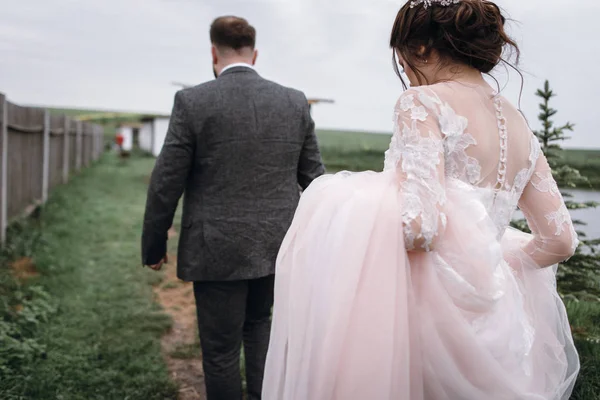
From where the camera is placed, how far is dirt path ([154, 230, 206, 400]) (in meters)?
3.65

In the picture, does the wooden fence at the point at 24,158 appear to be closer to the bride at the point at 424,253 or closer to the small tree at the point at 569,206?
the bride at the point at 424,253

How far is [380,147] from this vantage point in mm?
5590

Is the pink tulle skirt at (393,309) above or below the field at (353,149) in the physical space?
below

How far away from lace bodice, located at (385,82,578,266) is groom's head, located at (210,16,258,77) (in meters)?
1.28

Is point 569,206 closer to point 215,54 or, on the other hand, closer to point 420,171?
point 420,171

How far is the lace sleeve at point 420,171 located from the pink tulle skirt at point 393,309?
0.05m

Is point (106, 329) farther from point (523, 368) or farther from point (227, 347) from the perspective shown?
point (523, 368)

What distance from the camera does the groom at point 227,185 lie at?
8.52ft

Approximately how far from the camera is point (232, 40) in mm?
2766

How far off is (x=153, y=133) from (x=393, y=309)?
28.7 meters

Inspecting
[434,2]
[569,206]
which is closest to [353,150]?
[569,206]

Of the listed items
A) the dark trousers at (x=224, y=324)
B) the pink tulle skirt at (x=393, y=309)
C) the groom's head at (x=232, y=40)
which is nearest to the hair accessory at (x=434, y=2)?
the pink tulle skirt at (x=393, y=309)

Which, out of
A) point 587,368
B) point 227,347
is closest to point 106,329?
point 227,347

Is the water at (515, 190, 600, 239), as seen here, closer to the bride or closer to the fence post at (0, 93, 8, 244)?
the bride
